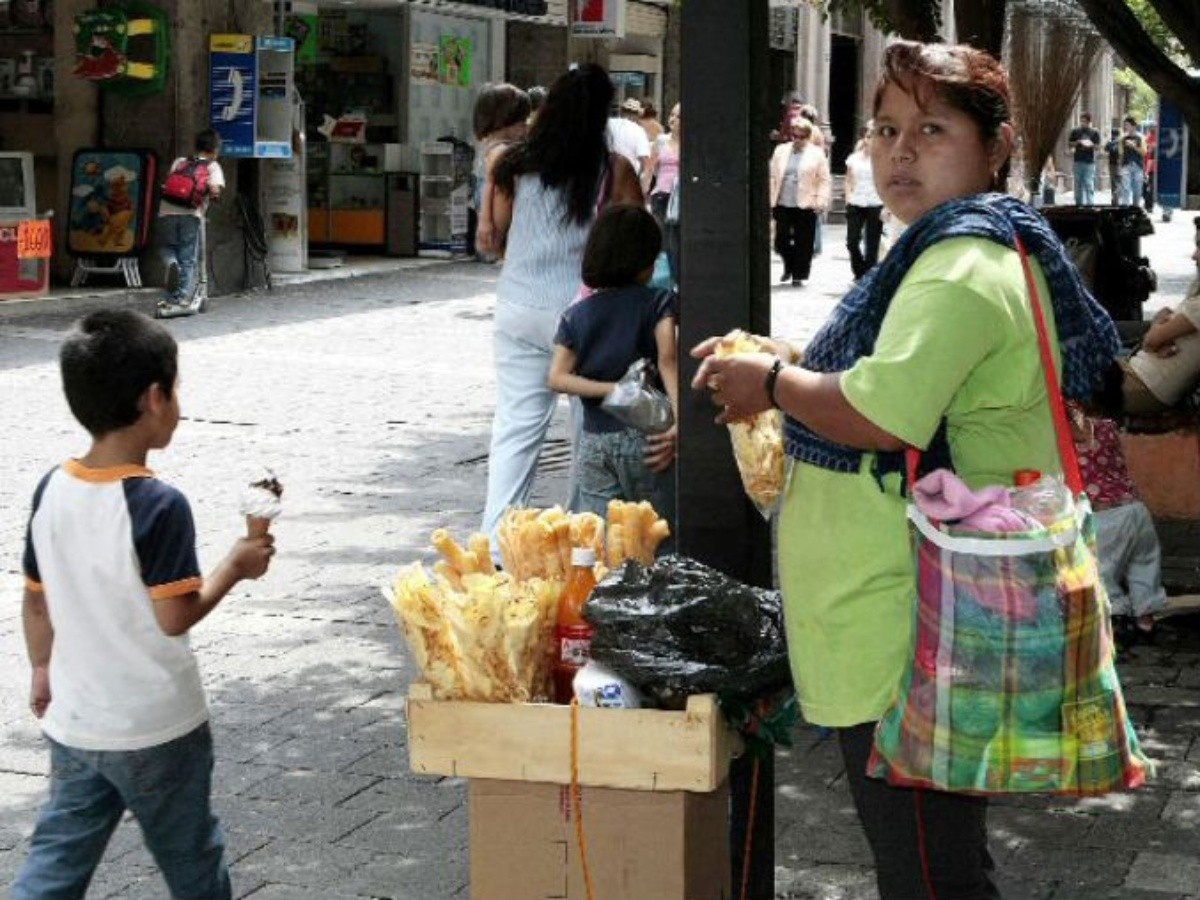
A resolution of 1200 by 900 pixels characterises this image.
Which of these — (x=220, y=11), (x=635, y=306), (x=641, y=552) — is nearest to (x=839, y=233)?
(x=220, y=11)

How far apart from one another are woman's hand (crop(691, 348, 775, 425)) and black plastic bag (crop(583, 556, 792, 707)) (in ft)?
1.26

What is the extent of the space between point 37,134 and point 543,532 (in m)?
17.4

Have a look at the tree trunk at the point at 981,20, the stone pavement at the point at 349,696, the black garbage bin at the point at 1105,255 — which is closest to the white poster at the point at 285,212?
the stone pavement at the point at 349,696

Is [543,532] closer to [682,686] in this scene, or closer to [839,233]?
[682,686]

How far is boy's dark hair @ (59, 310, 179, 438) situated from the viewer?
12.3ft

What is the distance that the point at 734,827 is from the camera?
4047 millimetres

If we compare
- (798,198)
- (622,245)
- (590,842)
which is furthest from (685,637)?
(798,198)

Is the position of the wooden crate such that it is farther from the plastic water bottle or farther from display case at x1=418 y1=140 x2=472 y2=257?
display case at x1=418 y1=140 x2=472 y2=257

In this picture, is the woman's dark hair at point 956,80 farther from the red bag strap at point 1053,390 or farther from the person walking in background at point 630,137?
the person walking in background at point 630,137

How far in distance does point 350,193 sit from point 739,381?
22.3 meters

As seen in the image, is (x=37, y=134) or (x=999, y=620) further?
(x=37, y=134)

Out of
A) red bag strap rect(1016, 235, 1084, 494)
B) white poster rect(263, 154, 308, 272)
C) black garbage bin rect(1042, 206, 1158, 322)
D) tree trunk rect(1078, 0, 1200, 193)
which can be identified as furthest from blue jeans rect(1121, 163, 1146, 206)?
red bag strap rect(1016, 235, 1084, 494)

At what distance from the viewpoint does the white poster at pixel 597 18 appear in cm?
2703

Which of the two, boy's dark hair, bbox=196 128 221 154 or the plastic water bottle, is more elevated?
boy's dark hair, bbox=196 128 221 154
